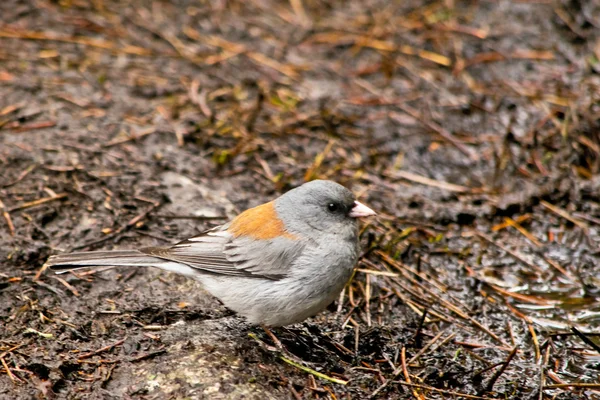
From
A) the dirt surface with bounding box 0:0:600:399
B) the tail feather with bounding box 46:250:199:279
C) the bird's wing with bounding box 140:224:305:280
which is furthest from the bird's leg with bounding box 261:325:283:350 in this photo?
the tail feather with bounding box 46:250:199:279

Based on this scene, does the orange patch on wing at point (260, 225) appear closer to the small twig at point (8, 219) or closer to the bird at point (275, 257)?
the bird at point (275, 257)

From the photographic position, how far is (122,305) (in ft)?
14.4

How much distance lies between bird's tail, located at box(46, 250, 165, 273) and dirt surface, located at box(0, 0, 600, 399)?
31 cm

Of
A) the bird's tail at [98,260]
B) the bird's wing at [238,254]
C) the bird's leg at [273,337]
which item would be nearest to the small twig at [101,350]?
the bird's tail at [98,260]

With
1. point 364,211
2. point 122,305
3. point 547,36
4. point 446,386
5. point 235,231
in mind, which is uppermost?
point 547,36

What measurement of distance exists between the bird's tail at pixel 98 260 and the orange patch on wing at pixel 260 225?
0.54 metres

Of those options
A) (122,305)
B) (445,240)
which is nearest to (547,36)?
(445,240)

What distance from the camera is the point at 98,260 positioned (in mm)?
4137

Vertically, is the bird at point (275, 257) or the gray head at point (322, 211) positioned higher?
the gray head at point (322, 211)

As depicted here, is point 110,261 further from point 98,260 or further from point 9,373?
point 9,373

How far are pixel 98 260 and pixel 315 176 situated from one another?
92.3 inches

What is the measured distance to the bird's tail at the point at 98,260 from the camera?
4.11 metres

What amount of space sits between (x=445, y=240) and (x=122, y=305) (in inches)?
103

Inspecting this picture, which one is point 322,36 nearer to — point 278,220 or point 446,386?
point 278,220
